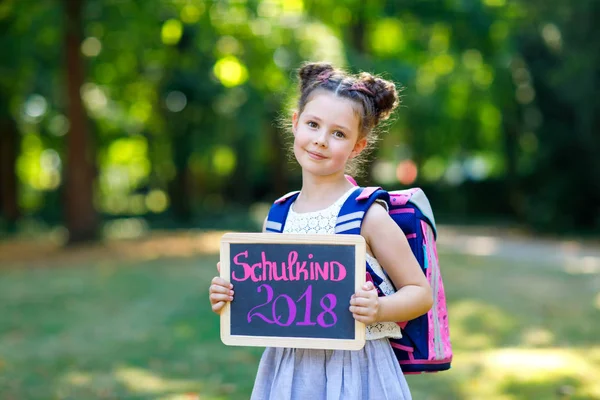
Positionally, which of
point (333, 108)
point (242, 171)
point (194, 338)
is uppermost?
point (333, 108)

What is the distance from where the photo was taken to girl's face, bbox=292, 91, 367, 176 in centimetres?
250

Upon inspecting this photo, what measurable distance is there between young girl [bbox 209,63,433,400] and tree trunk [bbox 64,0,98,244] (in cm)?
1344

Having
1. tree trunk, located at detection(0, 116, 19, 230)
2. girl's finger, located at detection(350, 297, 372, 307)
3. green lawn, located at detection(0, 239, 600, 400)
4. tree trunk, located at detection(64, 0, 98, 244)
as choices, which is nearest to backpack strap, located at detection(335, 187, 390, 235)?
girl's finger, located at detection(350, 297, 372, 307)

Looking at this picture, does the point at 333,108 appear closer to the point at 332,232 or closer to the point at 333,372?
the point at 332,232

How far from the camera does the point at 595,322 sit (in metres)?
7.87

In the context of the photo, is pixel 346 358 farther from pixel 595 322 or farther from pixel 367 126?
pixel 595 322

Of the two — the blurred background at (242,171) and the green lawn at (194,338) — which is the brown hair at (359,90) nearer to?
the blurred background at (242,171)

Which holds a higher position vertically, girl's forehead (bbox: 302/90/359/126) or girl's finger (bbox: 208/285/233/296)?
girl's forehead (bbox: 302/90/359/126)

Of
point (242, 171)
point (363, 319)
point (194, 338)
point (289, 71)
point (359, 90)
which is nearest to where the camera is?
point (363, 319)

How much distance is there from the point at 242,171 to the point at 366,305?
27.8m

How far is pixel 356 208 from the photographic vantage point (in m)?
2.45

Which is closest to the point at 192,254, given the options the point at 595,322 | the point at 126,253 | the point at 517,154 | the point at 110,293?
the point at 126,253

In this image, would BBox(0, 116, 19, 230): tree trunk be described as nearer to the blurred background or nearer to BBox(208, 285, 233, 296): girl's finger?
the blurred background

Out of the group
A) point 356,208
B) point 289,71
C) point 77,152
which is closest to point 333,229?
point 356,208
